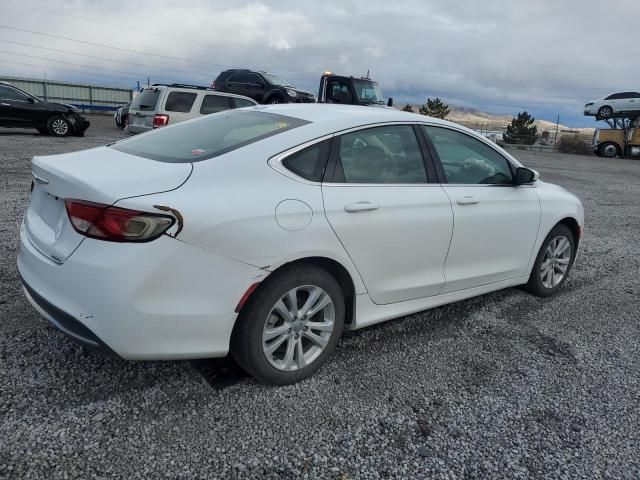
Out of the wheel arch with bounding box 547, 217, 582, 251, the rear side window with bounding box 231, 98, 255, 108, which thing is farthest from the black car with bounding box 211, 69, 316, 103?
the wheel arch with bounding box 547, 217, 582, 251

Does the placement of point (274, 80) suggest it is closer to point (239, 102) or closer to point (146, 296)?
point (239, 102)

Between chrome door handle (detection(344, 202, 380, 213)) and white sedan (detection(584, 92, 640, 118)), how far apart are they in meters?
34.1

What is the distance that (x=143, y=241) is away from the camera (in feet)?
7.56

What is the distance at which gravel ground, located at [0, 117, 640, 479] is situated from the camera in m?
2.31

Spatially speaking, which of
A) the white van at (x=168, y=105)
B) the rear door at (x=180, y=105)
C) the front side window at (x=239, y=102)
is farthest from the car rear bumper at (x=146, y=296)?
the front side window at (x=239, y=102)

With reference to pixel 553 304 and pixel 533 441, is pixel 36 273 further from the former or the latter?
pixel 553 304

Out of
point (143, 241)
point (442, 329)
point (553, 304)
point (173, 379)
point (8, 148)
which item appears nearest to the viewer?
point (143, 241)

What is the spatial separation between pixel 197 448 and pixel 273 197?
1.23m

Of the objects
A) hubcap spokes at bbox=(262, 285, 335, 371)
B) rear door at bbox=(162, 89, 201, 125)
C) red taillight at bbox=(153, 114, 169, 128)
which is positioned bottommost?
hubcap spokes at bbox=(262, 285, 335, 371)

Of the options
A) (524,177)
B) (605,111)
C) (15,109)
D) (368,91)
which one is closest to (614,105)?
(605,111)

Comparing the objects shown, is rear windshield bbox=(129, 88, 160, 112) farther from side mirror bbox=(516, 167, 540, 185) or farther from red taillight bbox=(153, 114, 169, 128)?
side mirror bbox=(516, 167, 540, 185)

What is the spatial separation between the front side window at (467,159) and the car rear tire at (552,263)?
791 millimetres

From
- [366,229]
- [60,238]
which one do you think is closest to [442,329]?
[366,229]

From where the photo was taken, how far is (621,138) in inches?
1200
